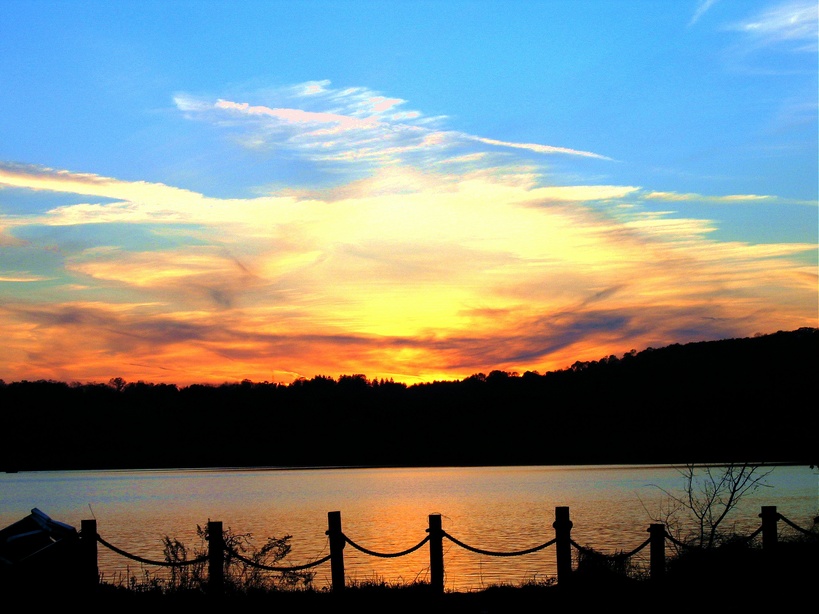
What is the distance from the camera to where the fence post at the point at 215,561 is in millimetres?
15148

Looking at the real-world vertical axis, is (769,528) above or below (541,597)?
above

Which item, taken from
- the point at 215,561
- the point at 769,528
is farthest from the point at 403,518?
the point at 215,561

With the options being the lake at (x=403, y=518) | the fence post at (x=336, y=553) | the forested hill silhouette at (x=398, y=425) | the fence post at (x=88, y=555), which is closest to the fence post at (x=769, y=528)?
the lake at (x=403, y=518)

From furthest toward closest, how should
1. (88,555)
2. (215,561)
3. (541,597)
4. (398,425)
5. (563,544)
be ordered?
(398,425), (563,544), (215,561), (541,597), (88,555)

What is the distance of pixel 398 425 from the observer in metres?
162

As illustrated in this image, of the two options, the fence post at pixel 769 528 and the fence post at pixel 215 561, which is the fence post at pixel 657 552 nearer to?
the fence post at pixel 769 528

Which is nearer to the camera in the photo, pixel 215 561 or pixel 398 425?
pixel 215 561

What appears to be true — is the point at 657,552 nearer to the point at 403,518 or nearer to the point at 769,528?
the point at 769,528

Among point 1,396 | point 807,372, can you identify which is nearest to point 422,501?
point 807,372

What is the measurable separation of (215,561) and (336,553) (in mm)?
2035

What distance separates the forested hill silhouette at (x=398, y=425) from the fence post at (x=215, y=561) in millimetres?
106220

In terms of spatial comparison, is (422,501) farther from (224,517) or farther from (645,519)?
(645,519)

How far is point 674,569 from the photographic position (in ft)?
56.9

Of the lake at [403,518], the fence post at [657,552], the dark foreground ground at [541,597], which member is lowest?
the lake at [403,518]
